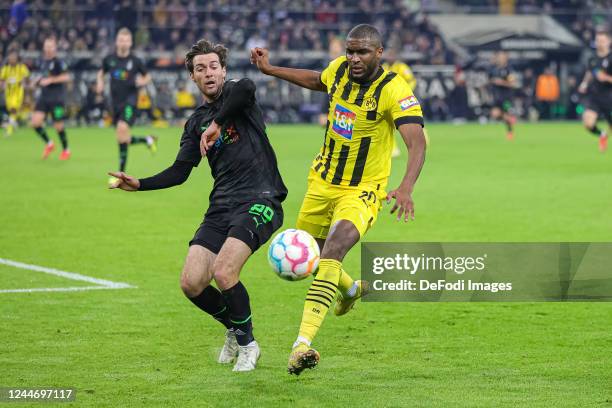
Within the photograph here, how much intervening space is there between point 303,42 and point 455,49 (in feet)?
22.1

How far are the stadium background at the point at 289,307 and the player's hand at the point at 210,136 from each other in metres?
1.48

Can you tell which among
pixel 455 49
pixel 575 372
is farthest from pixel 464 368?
pixel 455 49

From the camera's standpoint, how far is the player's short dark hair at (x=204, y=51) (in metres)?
7.88

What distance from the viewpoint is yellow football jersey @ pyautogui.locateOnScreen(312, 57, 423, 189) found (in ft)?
27.0

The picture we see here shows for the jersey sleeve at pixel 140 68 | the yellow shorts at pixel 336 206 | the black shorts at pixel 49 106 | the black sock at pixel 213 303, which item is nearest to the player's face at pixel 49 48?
the black shorts at pixel 49 106

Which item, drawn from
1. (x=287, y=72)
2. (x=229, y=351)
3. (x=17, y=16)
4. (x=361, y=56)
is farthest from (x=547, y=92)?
(x=229, y=351)

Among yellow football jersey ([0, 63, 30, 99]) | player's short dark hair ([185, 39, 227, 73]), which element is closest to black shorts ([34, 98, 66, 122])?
yellow football jersey ([0, 63, 30, 99])

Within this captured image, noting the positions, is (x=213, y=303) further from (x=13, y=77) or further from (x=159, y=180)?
(x=13, y=77)

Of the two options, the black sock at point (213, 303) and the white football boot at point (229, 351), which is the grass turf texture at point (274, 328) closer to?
the white football boot at point (229, 351)

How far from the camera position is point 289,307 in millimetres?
9836

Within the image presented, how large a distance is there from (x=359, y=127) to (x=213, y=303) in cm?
172

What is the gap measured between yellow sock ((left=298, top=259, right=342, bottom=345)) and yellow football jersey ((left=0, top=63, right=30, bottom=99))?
25.5 meters

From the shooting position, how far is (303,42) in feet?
145

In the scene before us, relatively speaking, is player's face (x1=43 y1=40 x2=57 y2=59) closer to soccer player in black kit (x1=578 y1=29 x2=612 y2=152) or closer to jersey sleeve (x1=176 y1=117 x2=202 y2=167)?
soccer player in black kit (x1=578 y1=29 x2=612 y2=152)
